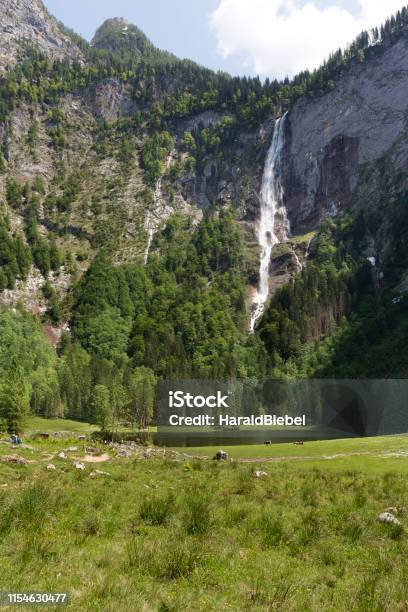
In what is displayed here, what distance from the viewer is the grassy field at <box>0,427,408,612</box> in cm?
959

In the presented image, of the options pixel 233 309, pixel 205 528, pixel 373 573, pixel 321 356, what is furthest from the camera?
pixel 233 309

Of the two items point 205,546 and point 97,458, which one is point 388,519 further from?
point 97,458

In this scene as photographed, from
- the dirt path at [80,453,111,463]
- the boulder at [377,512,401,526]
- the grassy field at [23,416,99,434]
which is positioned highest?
the boulder at [377,512,401,526]

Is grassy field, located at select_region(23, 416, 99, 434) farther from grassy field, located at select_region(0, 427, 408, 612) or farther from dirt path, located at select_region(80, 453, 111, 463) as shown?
grassy field, located at select_region(0, 427, 408, 612)

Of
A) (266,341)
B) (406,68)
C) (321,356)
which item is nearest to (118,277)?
(266,341)

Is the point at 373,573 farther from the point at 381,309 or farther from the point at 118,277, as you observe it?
the point at 118,277

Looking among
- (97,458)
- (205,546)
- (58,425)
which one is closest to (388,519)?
(205,546)

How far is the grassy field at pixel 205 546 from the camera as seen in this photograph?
959 cm

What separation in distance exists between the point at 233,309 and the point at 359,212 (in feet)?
207

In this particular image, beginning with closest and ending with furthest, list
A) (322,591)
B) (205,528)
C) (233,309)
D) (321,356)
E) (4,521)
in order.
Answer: (322,591)
(4,521)
(205,528)
(321,356)
(233,309)

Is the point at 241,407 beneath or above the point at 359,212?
beneath

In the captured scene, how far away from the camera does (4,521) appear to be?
12547 mm

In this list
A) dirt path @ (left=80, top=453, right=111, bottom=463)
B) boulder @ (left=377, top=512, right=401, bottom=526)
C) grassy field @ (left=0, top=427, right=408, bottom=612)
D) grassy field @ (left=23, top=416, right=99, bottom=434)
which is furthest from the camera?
grassy field @ (left=23, top=416, right=99, bottom=434)

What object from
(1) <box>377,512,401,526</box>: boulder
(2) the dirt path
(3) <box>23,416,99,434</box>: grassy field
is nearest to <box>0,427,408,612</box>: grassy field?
(1) <box>377,512,401,526</box>: boulder
